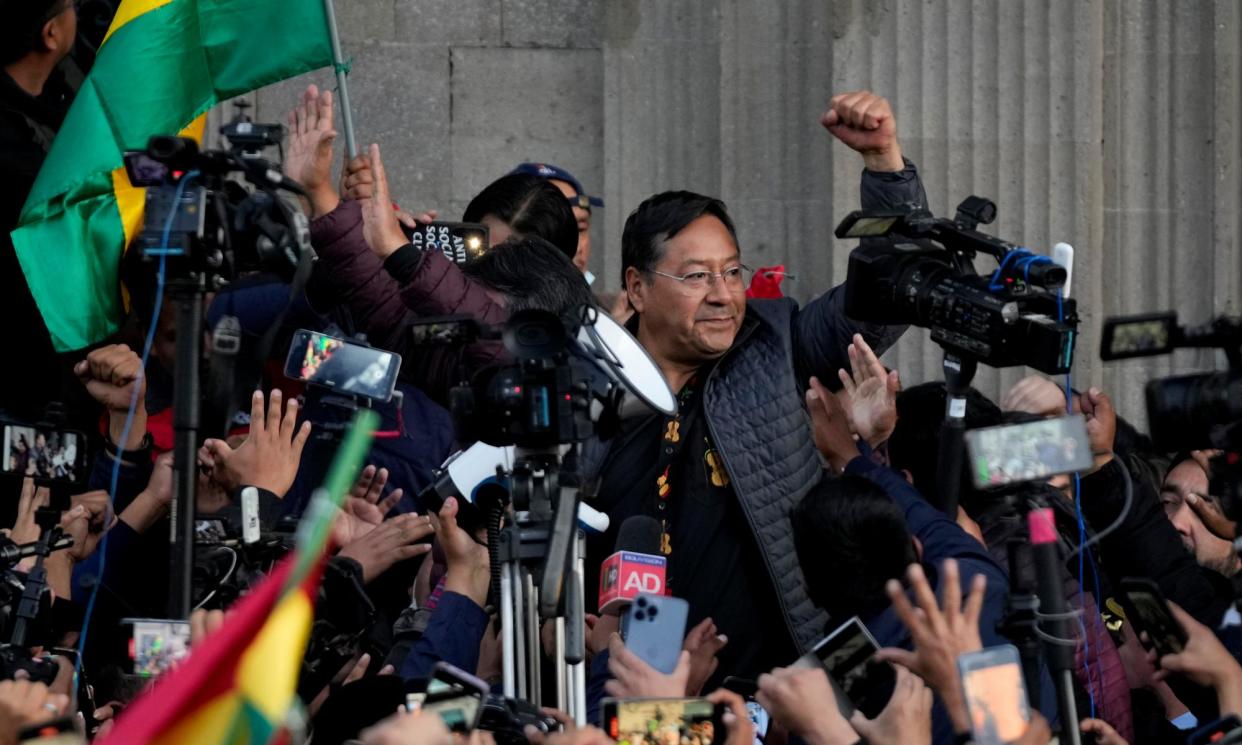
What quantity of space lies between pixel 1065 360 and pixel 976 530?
0.66 meters

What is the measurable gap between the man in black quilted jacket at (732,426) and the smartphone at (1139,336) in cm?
129

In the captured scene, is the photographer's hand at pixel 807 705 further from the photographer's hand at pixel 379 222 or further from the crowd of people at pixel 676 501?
the photographer's hand at pixel 379 222

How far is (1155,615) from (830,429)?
3.02 ft

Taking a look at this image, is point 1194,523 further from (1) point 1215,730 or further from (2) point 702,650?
(1) point 1215,730

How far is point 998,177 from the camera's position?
341 inches

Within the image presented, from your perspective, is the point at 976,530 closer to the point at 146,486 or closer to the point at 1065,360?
the point at 1065,360

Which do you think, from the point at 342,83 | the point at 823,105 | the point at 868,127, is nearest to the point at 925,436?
the point at 868,127

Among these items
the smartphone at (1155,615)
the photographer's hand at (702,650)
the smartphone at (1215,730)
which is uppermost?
the smartphone at (1155,615)

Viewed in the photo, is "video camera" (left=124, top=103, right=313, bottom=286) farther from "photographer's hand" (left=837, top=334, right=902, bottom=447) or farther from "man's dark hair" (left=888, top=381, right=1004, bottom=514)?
Result: "man's dark hair" (left=888, top=381, right=1004, bottom=514)

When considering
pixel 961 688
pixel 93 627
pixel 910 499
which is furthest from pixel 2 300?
pixel 961 688

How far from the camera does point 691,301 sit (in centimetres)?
625

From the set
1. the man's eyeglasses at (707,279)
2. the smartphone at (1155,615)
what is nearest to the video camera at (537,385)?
the man's eyeglasses at (707,279)

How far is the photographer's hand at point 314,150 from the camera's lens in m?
6.32

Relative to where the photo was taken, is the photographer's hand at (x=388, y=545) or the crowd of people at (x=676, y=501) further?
Answer: the photographer's hand at (x=388, y=545)
